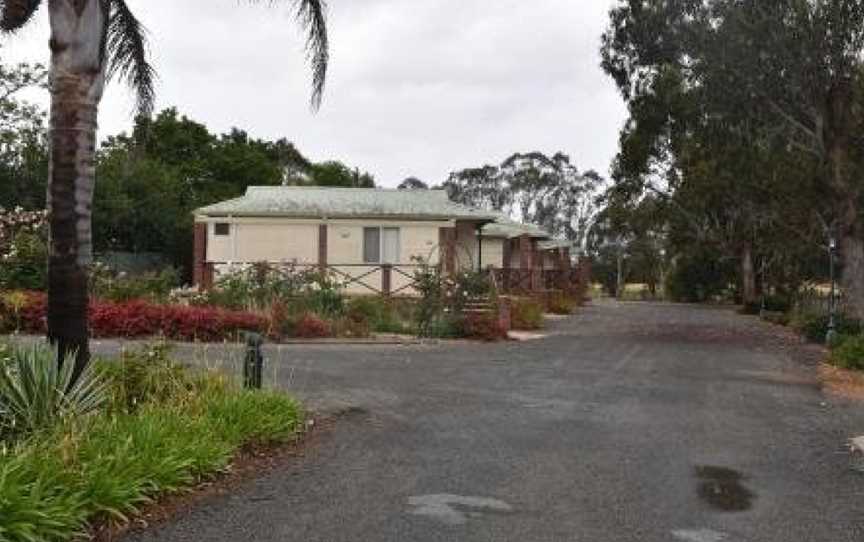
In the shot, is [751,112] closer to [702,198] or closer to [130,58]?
[130,58]

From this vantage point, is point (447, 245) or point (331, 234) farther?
point (331, 234)

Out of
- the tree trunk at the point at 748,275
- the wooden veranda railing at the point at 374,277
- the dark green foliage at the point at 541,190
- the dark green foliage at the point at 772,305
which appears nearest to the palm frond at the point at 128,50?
the wooden veranda railing at the point at 374,277

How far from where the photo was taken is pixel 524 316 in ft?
93.2

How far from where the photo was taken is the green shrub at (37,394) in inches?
319

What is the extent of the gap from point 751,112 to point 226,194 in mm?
31157

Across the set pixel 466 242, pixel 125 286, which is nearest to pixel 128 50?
pixel 125 286

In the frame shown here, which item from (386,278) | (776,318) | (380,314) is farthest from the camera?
(776,318)

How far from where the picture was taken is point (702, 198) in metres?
46.0

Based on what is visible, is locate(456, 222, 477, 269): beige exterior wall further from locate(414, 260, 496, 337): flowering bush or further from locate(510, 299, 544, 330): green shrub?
locate(414, 260, 496, 337): flowering bush

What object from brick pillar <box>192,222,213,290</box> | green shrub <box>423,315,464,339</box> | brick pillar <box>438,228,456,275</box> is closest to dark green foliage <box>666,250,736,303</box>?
brick pillar <box>438,228,456,275</box>

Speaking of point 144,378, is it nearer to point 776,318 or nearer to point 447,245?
point 447,245

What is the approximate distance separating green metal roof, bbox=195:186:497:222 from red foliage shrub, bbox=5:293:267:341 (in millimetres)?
12136

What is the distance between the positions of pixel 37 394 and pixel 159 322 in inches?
487

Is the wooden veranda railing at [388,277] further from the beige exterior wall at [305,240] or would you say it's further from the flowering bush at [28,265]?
the flowering bush at [28,265]
